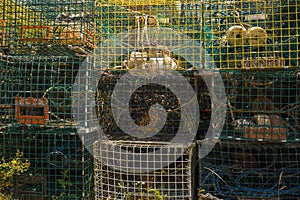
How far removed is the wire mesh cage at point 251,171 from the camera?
3.11 m

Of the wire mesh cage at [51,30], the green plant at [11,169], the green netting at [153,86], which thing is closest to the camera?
the green netting at [153,86]

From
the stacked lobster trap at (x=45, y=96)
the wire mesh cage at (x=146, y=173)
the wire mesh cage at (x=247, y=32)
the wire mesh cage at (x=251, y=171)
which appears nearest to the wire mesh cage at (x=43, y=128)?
the stacked lobster trap at (x=45, y=96)

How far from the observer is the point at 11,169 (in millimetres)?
3389

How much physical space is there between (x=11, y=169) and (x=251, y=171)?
260cm

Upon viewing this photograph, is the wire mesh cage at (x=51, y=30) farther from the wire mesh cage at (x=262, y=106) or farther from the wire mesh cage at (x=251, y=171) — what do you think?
the wire mesh cage at (x=251, y=171)

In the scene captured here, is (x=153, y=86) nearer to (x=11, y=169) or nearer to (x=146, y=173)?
(x=146, y=173)

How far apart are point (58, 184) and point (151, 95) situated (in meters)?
1.51

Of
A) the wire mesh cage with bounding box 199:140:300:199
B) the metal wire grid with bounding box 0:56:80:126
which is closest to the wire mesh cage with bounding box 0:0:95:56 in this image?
the metal wire grid with bounding box 0:56:80:126

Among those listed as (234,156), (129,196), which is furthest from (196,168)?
(129,196)

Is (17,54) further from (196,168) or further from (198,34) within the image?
(196,168)

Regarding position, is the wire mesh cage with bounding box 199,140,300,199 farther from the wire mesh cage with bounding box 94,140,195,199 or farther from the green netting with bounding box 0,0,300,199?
the wire mesh cage with bounding box 94,140,195,199

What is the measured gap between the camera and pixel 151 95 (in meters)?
3.68

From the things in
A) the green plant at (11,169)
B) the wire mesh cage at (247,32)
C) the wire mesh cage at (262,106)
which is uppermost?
the wire mesh cage at (247,32)

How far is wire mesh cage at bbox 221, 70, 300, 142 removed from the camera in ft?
9.87
